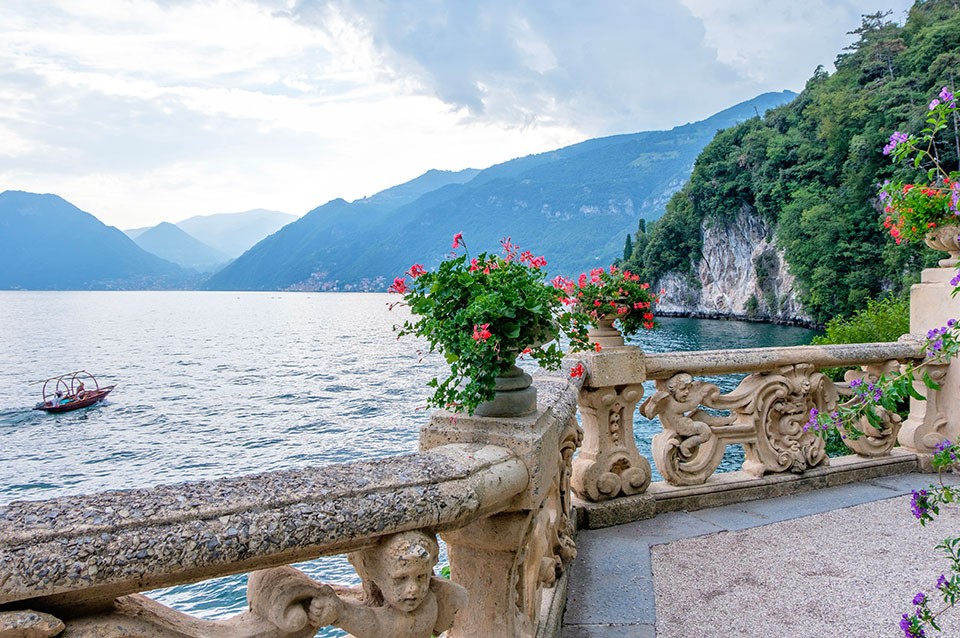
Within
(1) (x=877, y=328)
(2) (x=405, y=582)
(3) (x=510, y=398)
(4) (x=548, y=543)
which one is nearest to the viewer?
(2) (x=405, y=582)

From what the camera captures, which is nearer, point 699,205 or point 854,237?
point 854,237

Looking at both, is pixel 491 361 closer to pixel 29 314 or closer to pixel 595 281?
pixel 595 281

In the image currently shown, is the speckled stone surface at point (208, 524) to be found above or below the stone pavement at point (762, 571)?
above

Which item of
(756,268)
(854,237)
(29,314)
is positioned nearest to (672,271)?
(756,268)

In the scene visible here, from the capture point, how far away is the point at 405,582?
1.48 m

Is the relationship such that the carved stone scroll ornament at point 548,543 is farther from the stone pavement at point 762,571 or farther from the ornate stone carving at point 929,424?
the ornate stone carving at point 929,424

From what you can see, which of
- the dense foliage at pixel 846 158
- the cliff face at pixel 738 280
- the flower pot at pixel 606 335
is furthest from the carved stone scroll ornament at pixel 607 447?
the cliff face at pixel 738 280

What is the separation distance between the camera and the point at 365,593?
1.57 meters

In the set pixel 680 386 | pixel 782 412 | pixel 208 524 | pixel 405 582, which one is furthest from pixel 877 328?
pixel 208 524

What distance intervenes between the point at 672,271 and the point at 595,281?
78129 mm

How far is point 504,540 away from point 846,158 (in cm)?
5664

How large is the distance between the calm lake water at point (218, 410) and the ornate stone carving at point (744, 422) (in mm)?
1757

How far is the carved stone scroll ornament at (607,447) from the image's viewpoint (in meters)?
3.86

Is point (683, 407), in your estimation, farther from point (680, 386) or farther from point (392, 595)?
point (392, 595)
